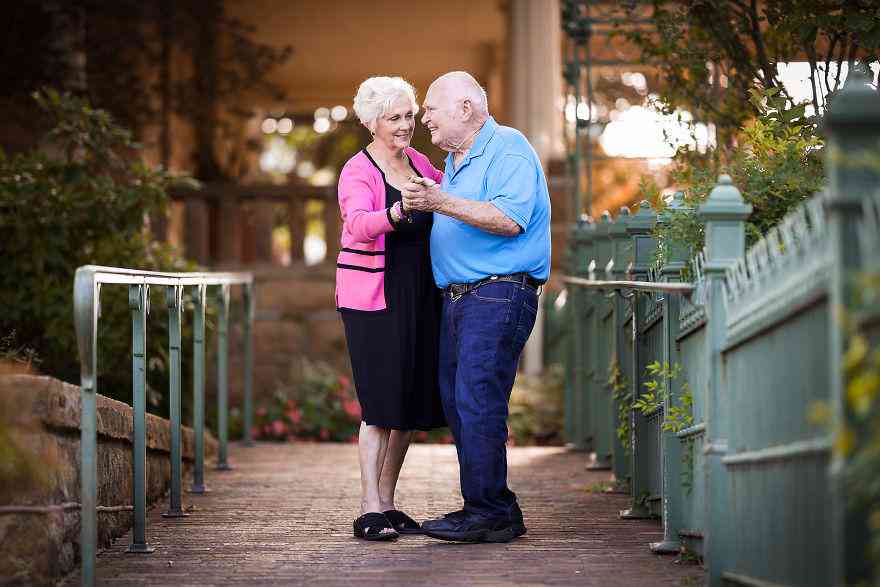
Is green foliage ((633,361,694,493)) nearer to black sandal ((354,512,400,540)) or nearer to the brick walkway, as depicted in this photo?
the brick walkway

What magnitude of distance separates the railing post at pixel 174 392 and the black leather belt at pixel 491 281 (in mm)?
1069

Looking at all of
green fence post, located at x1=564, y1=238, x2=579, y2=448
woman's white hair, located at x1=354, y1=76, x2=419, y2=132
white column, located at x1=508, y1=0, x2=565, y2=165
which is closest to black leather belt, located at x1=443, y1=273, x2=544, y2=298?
woman's white hair, located at x1=354, y1=76, x2=419, y2=132

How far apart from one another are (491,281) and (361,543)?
3.21ft

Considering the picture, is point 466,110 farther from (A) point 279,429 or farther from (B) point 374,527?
(A) point 279,429

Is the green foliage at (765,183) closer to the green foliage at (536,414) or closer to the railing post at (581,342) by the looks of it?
the railing post at (581,342)

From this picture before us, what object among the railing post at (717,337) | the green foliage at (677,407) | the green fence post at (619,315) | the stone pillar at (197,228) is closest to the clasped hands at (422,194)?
the green foliage at (677,407)

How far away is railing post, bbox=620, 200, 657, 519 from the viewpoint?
18.0ft

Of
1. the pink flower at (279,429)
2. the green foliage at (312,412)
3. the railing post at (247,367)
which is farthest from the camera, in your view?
the green foliage at (312,412)

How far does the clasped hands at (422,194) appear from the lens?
464 centimetres

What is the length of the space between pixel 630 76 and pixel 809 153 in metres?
8.44

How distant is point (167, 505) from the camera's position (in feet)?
19.3

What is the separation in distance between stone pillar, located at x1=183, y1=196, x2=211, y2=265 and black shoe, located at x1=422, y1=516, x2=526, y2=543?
22.9 feet

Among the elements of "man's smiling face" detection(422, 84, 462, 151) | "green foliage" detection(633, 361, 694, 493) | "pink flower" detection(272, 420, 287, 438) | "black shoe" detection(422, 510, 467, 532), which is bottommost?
"black shoe" detection(422, 510, 467, 532)

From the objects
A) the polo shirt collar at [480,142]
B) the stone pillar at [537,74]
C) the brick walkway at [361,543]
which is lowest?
the brick walkway at [361,543]
